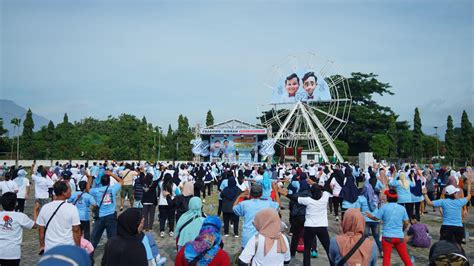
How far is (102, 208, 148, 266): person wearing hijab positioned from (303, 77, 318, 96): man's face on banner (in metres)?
45.4

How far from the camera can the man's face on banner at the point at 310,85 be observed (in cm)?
4797

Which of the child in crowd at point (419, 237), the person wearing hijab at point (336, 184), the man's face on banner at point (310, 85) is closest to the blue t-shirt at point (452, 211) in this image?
the child in crowd at point (419, 237)

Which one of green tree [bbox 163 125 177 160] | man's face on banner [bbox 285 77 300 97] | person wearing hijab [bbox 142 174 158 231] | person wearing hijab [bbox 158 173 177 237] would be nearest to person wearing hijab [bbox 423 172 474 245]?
person wearing hijab [bbox 158 173 177 237]

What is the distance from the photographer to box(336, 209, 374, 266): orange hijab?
14.0 ft

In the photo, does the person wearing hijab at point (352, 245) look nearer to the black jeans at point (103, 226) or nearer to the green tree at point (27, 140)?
the black jeans at point (103, 226)

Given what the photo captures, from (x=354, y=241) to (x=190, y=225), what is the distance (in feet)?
6.84

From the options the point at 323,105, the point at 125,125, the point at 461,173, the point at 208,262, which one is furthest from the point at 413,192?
the point at 323,105

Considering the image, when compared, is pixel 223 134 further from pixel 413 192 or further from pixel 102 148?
pixel 413 192

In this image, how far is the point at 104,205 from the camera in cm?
817

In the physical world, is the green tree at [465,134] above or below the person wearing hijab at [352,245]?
above

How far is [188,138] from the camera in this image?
63.4 metres

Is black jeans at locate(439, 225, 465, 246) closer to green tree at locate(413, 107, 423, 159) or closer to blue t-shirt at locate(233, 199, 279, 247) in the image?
blue t-shirt at locate(233, 199, 279, 247)

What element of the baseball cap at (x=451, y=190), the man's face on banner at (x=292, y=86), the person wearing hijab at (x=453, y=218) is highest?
the man's face on banner at (x=292, y=86)

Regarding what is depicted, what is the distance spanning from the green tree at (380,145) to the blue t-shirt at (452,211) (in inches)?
2009
